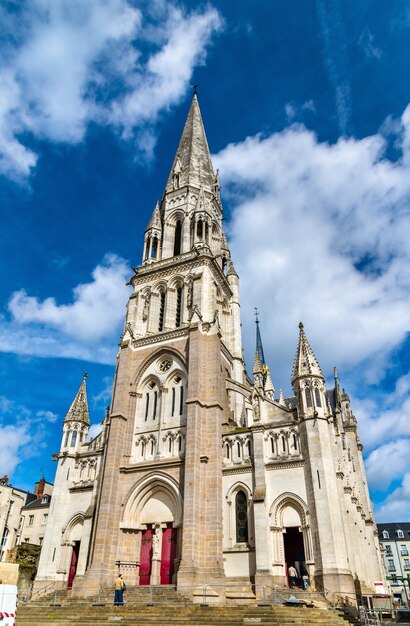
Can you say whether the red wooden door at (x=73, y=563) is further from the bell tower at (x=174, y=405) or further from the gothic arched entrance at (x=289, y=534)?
the gothic arched entrance at (x=289, y=534)

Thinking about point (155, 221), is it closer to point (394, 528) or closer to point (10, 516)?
point (10, 516)

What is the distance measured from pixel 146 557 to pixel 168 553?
1484mm

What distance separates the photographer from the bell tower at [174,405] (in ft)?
78.4

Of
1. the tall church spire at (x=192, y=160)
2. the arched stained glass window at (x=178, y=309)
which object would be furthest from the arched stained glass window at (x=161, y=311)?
the tall church spire at (x=192, y=160)

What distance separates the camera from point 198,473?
958 inches

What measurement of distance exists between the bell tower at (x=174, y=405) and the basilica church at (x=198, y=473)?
0.27 ft

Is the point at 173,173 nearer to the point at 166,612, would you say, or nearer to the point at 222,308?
the point at 222,308

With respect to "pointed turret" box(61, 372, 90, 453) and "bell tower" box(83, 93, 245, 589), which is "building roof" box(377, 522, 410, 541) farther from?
"pointed turret" box(61, 372, 90, 453)

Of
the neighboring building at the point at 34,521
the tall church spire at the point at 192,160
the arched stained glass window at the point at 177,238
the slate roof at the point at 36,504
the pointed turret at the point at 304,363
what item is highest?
the tall church spire at the point at 192,160

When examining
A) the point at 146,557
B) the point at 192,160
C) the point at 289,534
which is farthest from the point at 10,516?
the point at 192,160

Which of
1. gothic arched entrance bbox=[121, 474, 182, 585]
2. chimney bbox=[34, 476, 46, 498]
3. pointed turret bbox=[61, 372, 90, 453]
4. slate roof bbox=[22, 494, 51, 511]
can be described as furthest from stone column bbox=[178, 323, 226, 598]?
chimney bbox=[34, 476, 46, 498]

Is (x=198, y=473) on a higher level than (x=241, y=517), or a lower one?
higher

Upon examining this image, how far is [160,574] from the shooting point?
2406 cm

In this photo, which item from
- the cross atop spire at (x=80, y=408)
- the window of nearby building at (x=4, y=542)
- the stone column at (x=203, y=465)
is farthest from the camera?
the window of nearby building at (x=4, y=542)
